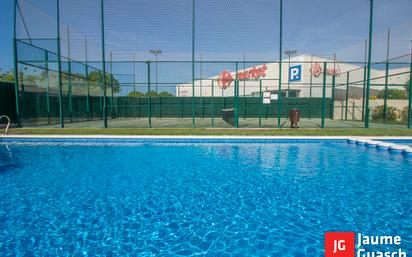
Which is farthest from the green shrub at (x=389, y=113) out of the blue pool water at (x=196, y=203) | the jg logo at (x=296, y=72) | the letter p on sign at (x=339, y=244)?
the letter p on sign at (x=339, y=244)

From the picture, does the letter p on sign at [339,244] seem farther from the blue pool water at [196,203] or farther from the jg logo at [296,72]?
the jg logo at [296,72]

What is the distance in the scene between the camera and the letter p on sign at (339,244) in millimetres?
2279

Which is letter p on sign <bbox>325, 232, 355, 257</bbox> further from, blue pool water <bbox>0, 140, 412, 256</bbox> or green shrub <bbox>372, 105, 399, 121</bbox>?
green shrub <bbox>372, 105, 399, 121</bbox>

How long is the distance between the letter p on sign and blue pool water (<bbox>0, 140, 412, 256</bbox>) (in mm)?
79

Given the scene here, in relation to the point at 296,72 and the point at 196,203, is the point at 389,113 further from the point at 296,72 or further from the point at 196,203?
the point at 196,203

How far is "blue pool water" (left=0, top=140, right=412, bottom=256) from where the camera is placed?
2383mm

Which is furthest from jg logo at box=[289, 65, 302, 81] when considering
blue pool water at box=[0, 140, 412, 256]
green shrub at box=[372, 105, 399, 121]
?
blue pool water at box=[0, 140, 412, 256]

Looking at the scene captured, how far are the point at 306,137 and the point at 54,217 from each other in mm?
7802

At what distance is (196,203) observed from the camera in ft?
11.0

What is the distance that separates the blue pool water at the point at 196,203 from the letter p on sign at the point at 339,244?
79mm

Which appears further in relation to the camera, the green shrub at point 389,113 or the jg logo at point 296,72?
the jg logo at point 296,72

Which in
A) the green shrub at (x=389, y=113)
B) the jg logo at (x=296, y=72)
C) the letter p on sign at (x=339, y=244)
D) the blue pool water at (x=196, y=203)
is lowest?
the letter p on sign at (x=339, y=244)

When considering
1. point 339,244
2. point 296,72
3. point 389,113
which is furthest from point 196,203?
point 296,72

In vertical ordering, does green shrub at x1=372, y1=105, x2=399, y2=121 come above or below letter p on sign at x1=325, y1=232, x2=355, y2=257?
above
